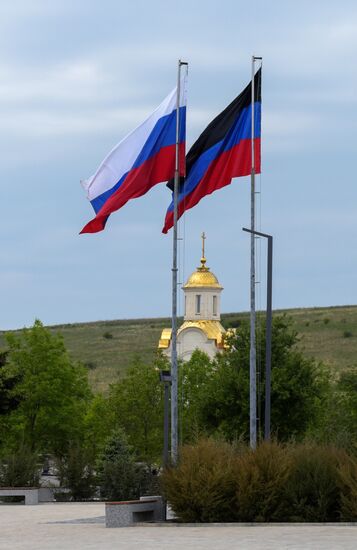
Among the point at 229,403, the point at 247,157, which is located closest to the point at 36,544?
the point at 247,157

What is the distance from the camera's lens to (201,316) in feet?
370

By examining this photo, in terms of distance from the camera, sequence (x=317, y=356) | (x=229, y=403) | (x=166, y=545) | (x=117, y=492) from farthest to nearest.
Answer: (x=317, y=356) < (x=229, y=403) < (x=117, y=492) < (x=166, y=545)

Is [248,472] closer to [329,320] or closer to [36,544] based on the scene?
[36,544]

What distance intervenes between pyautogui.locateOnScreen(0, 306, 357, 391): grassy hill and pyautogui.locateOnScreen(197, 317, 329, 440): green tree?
6718cm

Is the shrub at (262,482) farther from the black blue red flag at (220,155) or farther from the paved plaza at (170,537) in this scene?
the black blue red flag at (220,155)

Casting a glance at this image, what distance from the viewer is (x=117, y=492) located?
41031 mm

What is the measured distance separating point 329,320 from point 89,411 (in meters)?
94.2

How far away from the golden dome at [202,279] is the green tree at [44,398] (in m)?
41.4

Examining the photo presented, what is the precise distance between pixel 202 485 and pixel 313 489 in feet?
7.28

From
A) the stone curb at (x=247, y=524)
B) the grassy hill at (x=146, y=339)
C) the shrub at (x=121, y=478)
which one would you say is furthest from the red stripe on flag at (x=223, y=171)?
the grassy hill at (x=146, y=339)

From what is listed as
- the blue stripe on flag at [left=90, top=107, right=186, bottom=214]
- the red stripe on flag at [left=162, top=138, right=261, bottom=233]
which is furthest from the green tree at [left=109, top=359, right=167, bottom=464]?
the blue stripe on flag at [left=90, top=107, right=186, bottom=214]

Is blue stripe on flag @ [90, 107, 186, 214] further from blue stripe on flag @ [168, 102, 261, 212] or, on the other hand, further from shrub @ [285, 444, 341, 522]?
shrub @ [285, 444, 341, 522]

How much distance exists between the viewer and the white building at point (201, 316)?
11050 cm

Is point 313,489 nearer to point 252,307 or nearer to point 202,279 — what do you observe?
point 252,307
